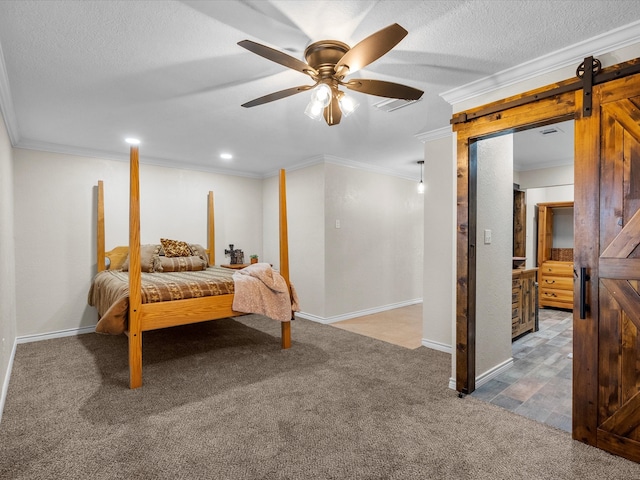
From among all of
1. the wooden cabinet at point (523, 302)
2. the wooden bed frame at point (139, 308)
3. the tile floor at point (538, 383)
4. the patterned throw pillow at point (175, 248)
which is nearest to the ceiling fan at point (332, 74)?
the wooden bed frame at point (139, 308)

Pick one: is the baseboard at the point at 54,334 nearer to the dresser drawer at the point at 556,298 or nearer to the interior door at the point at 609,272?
the interior door at the point at 609,272

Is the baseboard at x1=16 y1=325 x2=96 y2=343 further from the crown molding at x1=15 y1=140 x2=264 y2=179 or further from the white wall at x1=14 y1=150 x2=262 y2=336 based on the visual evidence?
the crown molding at x1=15 y1=140 x2=264 y2=179

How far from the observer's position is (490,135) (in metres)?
2.40

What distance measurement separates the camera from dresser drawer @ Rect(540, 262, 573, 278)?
213 inches

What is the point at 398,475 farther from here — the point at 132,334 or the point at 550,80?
the point at 550,80

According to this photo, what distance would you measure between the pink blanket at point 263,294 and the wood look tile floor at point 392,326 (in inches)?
51.9

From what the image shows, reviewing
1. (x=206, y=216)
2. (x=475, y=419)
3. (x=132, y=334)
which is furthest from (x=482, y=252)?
(x=206, y=216)

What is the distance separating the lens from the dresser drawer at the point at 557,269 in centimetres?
542

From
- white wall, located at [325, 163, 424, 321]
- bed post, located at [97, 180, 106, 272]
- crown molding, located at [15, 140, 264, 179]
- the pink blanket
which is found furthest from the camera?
white wall, located at [325, 163, 424, 321]

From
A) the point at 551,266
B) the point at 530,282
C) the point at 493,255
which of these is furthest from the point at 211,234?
the point at 551,266

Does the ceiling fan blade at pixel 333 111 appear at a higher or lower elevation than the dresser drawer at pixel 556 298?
higher

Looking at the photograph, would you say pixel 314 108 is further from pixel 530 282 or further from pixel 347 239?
pixel 530 282

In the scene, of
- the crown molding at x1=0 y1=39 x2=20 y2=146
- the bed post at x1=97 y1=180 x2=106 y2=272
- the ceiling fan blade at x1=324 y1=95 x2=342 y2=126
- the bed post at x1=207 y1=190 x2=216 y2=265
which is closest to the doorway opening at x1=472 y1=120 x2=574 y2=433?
the ceiling fan blade at x1=324 y1=95 x2=342 y2=126

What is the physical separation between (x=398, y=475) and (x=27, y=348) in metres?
4.07
